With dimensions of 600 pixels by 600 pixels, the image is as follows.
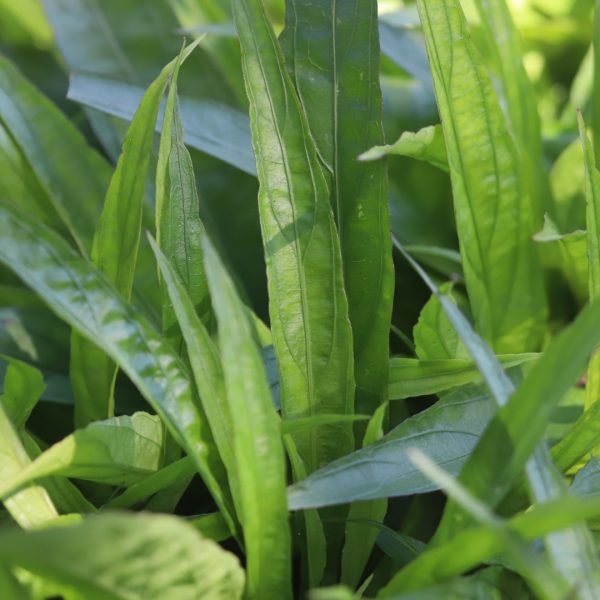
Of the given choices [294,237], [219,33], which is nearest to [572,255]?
[294,237]

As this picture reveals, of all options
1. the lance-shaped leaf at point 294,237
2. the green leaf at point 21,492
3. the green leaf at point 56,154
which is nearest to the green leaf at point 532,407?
the lance-shaped leaf at point 294,237

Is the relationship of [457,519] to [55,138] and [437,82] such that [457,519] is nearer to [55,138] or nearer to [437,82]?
[437,82]

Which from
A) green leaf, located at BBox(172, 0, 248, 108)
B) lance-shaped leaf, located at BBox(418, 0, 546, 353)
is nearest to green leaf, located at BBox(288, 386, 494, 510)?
lance-shaped leaf, located at BBox(418, 0, 546, 353)

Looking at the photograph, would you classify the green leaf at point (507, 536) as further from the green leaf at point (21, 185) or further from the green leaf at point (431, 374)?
the green leaf at point (21, 185)

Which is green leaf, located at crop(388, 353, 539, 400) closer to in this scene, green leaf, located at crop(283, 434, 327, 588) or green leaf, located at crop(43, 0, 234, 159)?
green leaf, located at crop(283, 434, 327, 588)

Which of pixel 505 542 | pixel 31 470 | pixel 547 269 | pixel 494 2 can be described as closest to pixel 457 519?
pixel 505 542

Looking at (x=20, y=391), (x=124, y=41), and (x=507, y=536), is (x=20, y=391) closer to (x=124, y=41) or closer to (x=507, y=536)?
(x=507, y=536)
